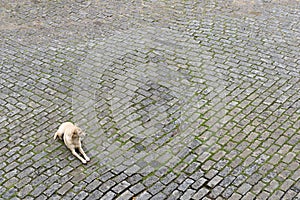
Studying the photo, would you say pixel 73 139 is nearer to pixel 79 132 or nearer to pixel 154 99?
pixel 79 132

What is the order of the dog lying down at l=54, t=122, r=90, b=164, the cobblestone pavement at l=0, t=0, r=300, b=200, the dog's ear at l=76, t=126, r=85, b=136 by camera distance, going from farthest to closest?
the dog's ear at l=76, t=126, r=85, b=136 → the dog lying down at l=54, t=122, r=90, b=164 → the cobblestone pavement at l=0, t=0, r=300, b=200

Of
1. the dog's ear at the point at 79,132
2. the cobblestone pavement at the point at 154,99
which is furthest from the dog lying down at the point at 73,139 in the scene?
the cobblestone pavement at the point at 154,99

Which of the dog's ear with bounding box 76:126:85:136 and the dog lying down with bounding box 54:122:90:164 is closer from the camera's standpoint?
the dog lying down with bounding box 54:122:90:164

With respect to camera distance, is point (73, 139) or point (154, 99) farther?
point (154, 99)

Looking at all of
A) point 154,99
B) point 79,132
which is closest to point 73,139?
point 79,132

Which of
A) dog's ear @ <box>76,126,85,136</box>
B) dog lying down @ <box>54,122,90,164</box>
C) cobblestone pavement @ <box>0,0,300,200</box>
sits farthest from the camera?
dog's ear @ <box>76,126,85,136</box>

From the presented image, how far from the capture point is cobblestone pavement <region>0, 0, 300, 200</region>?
6.64 meters

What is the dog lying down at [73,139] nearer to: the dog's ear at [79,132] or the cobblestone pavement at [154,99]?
the dog's ear at [79,132]

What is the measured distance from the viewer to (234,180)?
6.58 metres

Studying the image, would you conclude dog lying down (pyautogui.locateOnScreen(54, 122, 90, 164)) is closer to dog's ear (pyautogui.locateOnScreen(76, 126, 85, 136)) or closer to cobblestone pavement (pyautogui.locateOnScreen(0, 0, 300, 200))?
dog's ear (pyautogui.locateOnScreen(76, 126, 85, 136))

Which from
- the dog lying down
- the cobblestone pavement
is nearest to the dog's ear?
the dog lying down

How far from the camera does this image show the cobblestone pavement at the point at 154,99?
6.64 m

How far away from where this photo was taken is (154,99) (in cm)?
828

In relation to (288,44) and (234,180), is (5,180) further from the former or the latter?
(288,44)
